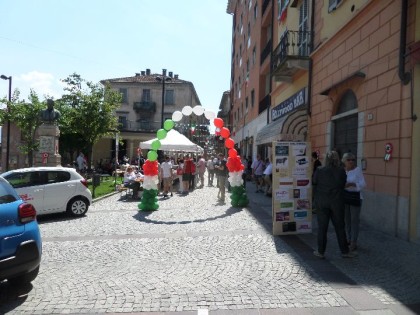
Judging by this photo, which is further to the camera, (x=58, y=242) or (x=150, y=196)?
(x=150, y=196)

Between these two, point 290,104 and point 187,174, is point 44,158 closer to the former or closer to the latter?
point 187,174

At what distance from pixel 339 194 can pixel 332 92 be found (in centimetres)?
585

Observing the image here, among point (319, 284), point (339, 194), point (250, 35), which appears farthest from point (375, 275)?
point (250, 35)

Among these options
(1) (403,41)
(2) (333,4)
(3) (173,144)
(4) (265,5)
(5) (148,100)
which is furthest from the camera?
(5) (148,100)

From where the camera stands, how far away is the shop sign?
14.5 m

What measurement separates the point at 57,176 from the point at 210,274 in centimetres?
664

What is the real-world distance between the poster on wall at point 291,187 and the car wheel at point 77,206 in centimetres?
574

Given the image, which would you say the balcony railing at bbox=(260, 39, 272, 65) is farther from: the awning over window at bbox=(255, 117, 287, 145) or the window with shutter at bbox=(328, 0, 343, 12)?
the window with shutter at bbox=(328, 0, 343, 12)

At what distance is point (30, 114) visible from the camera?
28781mm

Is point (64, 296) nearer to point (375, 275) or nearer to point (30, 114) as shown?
point (375, 275)

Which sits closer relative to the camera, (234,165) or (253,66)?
(234,165)

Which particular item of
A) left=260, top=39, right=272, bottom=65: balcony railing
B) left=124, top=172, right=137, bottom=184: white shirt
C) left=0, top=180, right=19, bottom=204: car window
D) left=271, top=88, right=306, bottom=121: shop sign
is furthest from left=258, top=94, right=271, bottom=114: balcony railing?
left=0, top=180, right=19, bottom=204: car window

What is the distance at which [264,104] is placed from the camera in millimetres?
23531

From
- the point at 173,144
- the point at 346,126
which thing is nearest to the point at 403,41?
the point at 346,126
